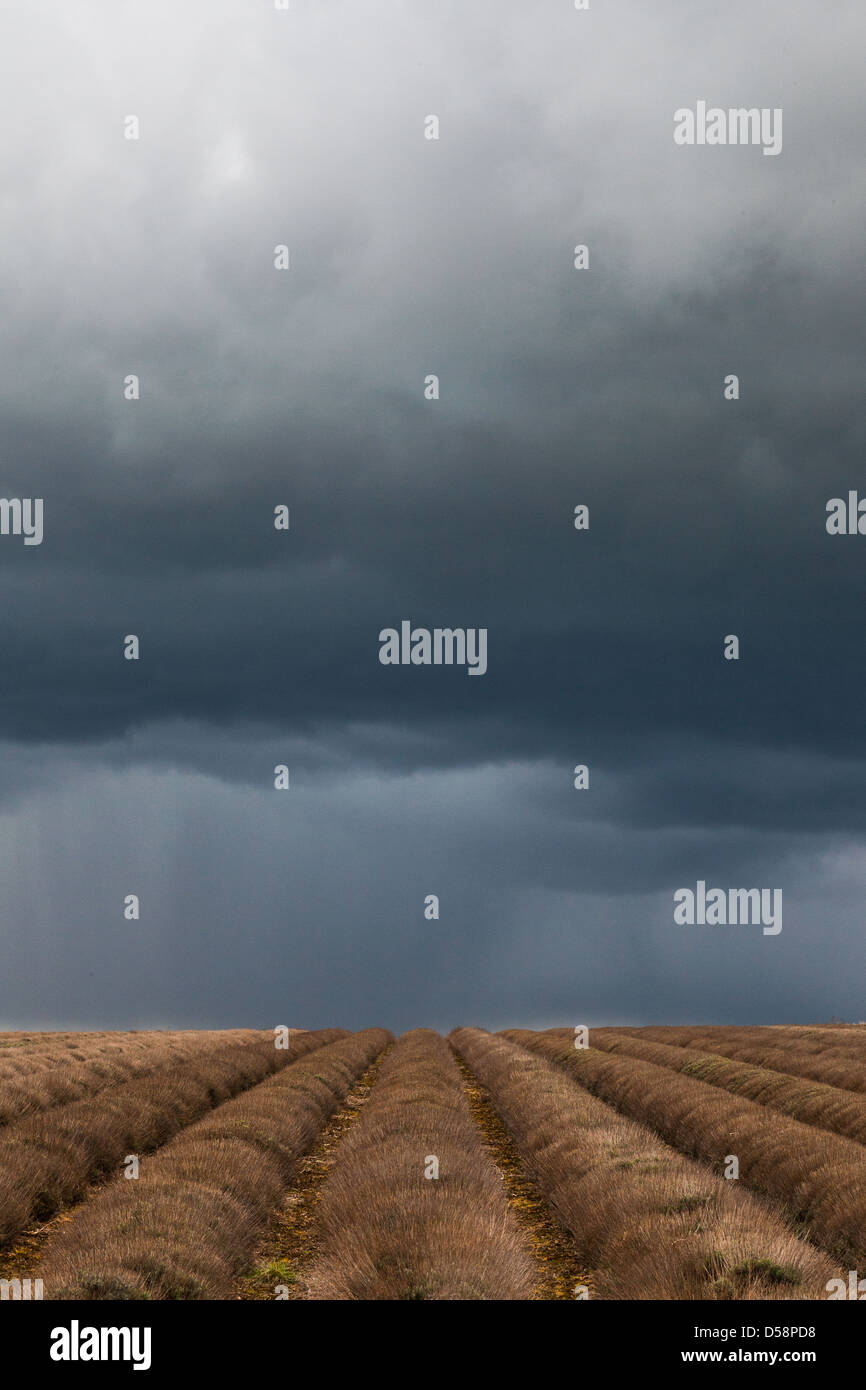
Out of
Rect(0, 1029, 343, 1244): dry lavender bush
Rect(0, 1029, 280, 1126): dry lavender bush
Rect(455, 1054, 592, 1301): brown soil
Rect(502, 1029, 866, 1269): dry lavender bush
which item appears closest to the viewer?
Rect(455, 1054, 592, 1301): brown soil

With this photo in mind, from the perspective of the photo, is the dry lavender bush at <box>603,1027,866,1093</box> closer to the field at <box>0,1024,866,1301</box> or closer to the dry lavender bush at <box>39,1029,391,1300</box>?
the field at <box>0,1024,866,1301</box>

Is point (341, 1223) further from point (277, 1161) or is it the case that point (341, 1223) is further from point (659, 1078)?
point (659, 1078)

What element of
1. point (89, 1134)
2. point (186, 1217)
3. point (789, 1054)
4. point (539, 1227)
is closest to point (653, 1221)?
point (539, 1227)

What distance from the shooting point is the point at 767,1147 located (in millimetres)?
12758

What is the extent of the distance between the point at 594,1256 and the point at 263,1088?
10357 mm

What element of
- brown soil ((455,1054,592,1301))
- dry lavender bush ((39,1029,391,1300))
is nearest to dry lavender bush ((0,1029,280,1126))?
dry lavender bush ((39,1029,391,1300))

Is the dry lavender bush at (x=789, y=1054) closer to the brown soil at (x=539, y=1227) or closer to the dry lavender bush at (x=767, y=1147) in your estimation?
the dry lavender bush at (x=767, y=1147)

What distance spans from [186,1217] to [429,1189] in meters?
2.03

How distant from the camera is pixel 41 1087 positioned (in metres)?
18.1

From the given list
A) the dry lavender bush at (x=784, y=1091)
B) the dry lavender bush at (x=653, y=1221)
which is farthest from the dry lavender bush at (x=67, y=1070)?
the dry lavender bush at (x=784, y=1091)

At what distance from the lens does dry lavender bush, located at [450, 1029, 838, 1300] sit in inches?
277

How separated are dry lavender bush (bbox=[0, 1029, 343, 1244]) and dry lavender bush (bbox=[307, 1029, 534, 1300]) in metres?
2.97
